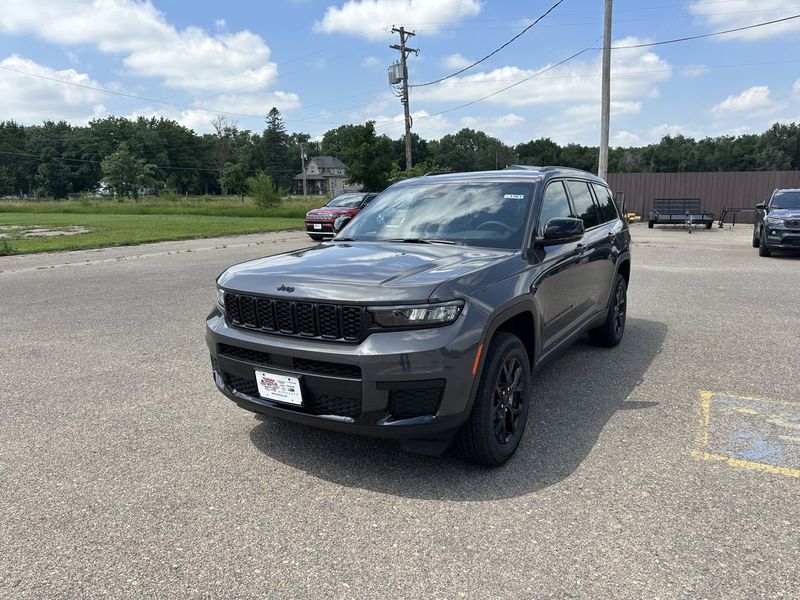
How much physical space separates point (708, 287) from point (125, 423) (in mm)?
8952

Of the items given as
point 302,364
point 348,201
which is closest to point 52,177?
point 348,201

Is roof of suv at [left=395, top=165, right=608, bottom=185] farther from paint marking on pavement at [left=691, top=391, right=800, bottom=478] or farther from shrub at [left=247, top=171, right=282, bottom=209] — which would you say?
shrub at [left=247, top=171, right=282, bottom=209]

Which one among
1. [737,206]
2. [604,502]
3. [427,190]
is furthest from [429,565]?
[737,206]

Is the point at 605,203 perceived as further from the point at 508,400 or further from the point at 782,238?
the point at 782,238

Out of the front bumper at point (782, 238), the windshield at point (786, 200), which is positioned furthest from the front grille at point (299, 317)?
the windshield at point (786, 200)

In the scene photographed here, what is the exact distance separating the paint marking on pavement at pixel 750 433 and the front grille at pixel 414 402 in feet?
5.73

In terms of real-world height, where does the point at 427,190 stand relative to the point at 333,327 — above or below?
above

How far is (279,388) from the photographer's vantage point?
3061mm

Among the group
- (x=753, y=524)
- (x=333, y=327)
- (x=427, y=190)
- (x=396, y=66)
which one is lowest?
(x=753, y=524)

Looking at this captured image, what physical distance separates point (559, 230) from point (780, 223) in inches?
465

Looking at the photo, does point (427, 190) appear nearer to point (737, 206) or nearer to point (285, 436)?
point (285, 436)

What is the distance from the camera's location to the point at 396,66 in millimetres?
32125

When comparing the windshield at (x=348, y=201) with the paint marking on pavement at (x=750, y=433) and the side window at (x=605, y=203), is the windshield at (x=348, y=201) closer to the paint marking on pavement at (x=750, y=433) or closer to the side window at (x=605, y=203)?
the side window at (x=605, y=203)

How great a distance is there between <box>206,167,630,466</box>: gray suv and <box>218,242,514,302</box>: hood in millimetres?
11
